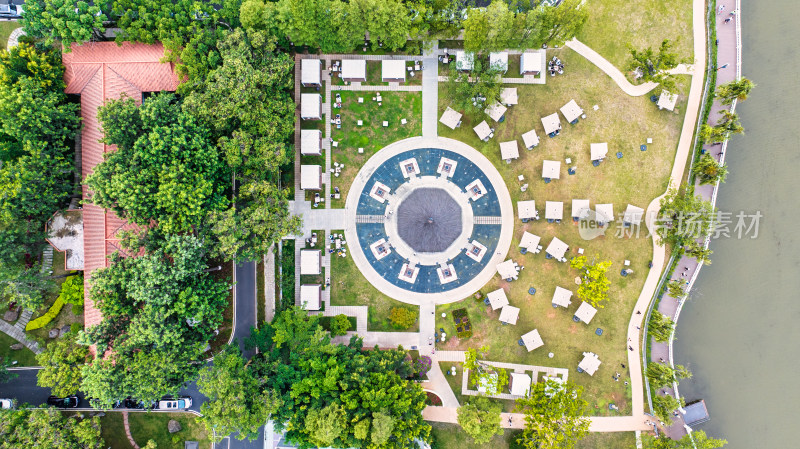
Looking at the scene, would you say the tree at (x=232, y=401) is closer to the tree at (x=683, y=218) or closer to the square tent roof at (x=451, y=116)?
the square tent roof at (x=451, y=116)

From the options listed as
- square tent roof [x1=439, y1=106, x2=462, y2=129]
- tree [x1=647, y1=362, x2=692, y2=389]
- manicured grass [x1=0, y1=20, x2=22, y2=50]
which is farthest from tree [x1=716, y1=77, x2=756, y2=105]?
manicured grass [x1=0, y1=20, x2=22, y2=50]

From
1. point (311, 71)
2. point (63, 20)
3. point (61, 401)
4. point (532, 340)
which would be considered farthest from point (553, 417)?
point (63, 20)

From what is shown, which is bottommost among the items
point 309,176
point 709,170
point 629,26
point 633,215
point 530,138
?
point 633,215

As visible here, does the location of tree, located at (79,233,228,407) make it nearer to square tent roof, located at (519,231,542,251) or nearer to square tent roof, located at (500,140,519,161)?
square tent roof, located at (500,140,519,161)

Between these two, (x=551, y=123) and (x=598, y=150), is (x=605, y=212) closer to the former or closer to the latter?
(x=598, y=150)

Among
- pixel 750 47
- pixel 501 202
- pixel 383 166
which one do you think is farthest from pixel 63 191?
pixel 750 47
